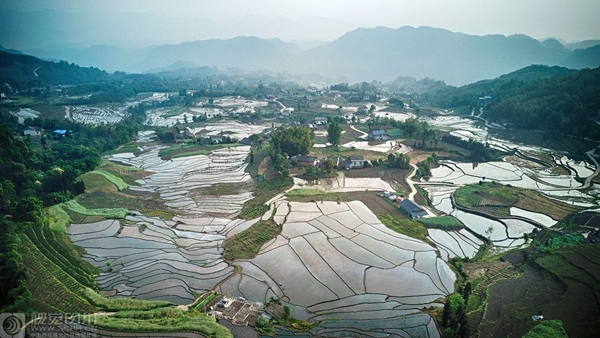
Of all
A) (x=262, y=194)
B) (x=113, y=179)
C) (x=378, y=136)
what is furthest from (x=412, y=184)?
(x=113, y=179)

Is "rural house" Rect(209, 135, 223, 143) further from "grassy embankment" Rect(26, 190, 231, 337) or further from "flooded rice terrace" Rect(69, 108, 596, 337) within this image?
"grassy embankment" Rect(26, 190, 231, 337)

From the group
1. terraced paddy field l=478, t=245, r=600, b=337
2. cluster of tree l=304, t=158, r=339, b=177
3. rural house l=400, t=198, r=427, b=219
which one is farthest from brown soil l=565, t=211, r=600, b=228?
cluster of tree l=304, t=158, r=339, b=177

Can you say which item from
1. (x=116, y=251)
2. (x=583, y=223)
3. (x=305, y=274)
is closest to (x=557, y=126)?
(x=583, y=223)

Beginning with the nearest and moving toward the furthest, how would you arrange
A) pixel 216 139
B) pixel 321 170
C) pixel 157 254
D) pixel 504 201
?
pixel 157 254
pixel 504 201
pixel 321 170
pixel 216 139

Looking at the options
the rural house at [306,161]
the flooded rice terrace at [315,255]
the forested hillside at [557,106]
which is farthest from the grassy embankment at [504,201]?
the forested hillside at [557,106]

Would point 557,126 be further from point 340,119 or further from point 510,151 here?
point 340,119

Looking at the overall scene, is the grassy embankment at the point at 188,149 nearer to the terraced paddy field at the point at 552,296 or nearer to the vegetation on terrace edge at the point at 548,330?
the terraced paddy field at the point at 552,296

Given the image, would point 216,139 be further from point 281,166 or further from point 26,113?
point 26,113
